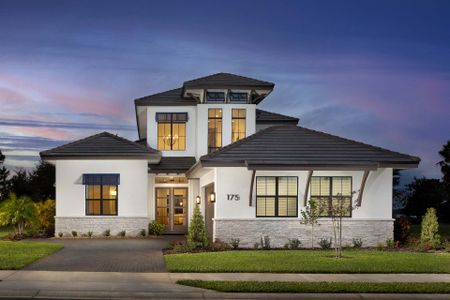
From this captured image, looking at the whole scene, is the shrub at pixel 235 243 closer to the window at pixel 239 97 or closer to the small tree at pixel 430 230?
the small tree at pixel 430 230

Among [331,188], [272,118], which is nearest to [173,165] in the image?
[272,118]

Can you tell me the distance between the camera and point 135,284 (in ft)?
45.4

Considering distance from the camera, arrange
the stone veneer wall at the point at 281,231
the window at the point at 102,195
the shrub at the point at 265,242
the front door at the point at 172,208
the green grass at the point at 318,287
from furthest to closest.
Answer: the front door at the point at 172,208 < the window at the point at 102,195 < the stone veneer wall at the point at 281,231 < the shrub at the point at 265,242 < the green grass at the point at 318,287

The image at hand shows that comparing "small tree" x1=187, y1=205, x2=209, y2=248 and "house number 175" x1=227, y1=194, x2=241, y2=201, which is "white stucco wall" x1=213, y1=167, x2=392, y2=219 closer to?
"house number 175" x1=227, y1=194, x2=241, y2=201

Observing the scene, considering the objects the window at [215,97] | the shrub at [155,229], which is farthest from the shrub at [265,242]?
the window at [215,97]

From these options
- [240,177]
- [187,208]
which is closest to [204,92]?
[187,208]

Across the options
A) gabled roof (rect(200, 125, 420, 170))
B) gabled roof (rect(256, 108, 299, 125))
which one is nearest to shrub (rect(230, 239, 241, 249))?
gabled roof (rect(200, 125, 420, 170))

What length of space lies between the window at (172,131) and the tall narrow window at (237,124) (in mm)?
2892

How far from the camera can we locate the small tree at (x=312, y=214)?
22.2 metres

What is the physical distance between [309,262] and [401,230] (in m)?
8.23

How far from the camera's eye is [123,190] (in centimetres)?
2945

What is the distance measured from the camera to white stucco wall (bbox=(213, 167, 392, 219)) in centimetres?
2333

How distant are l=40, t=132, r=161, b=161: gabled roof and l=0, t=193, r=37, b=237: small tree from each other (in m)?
2.44

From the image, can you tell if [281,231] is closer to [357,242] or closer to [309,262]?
[357,242]
